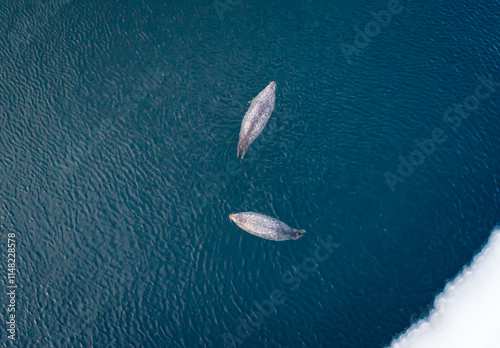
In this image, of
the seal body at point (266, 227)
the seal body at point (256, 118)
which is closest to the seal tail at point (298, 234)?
the seal body at point (266, 227)

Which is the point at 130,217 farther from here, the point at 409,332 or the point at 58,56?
the point at 409,332

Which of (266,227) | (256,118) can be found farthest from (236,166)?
(266,227)

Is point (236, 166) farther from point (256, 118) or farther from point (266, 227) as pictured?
point (266, 227)

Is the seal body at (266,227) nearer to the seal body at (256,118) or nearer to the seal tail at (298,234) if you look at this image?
the seal tail at (298,234)

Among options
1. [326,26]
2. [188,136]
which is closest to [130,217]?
[188,136]

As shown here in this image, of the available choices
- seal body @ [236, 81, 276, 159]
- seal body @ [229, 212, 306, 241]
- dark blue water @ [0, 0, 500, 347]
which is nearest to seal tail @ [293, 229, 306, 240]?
seal body @ [229, 212, 306, 241]
